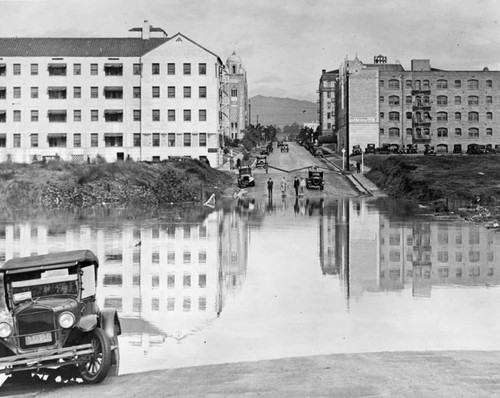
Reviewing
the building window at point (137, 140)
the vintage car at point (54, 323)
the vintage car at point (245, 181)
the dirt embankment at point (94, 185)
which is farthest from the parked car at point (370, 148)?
the vintage car at point (54, 323)

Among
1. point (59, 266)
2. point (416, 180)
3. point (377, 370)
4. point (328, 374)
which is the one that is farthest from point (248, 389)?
point (416, 180)

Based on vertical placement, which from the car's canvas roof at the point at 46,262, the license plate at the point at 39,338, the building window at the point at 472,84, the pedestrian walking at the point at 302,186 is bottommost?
the license plate at the point at 39,338

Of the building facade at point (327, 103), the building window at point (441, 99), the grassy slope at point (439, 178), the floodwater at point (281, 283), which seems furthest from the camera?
the building facade at point (327, 103)

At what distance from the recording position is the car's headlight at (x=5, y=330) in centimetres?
1102

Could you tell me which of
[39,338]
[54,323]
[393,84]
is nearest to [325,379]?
[54,323]

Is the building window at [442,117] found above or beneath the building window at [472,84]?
beneath

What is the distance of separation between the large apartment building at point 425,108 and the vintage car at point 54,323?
10589 cm

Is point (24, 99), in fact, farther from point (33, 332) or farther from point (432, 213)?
point (33, 332)

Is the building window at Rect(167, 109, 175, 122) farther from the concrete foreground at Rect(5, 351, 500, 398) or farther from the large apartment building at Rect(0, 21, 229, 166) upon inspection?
the concrete foreground at Rect(5, 351, 500, 398)

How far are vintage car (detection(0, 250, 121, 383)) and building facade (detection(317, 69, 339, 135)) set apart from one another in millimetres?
174998

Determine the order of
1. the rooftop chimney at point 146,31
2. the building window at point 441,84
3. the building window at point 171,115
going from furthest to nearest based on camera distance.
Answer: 1. the building window at point 441,84
2. the rooftop chimney at point 146,31
3. the building window at point 171,115

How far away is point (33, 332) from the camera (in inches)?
439

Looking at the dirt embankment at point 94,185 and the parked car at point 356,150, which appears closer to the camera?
the dirt embankment at point 94,185

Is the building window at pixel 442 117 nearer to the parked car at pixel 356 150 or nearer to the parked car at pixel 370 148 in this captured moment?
the parked car at pixel 370 148
